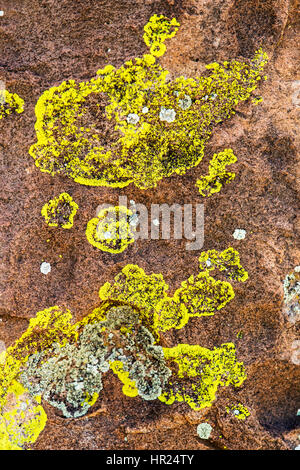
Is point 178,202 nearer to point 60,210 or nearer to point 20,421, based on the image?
point 60,210

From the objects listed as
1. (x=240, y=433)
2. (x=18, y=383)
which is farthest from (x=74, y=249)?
(x=240, y=433)

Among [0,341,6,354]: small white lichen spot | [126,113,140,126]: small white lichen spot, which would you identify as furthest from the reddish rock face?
[126,113,140,126]: small white lichen spot

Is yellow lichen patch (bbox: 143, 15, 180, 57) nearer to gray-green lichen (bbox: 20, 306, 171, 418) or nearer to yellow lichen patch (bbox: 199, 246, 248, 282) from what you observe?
yellow lichen patch (bbox: 199, 246, 248, 282)

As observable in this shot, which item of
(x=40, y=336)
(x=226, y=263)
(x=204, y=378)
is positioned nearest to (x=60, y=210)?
(x=40, y=336)

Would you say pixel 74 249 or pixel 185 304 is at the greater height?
pixel 74 249

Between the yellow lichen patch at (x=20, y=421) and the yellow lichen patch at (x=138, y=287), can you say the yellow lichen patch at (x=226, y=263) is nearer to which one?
the yellow lichen patch at (x=138, y=287)

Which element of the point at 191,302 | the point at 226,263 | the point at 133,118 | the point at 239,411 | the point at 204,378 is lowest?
the point at 239,411

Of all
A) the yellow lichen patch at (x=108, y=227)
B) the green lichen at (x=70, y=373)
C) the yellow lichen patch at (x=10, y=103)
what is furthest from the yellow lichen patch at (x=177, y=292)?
the yellow lichen patch at (x=10, y=103)
